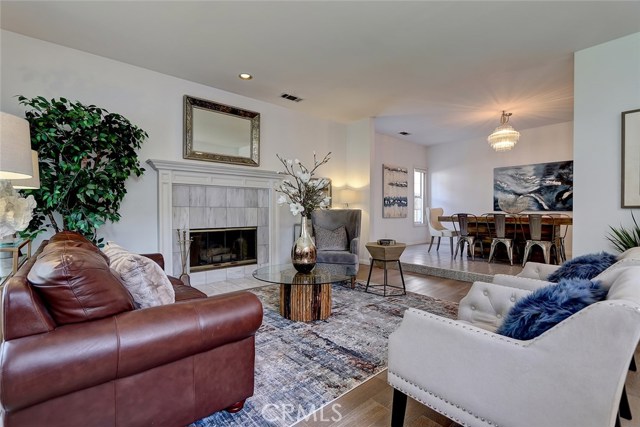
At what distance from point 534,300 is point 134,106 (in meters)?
4.36

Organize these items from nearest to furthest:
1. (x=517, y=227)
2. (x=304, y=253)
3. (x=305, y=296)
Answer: (x=305, y=296), (x=304, y=253), (x=517, y=227)

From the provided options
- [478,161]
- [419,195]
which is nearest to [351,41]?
[478,161]

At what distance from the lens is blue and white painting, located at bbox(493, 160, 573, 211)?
598 cm

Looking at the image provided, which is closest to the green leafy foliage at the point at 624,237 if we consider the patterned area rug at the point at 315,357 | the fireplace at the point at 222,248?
the patterned area rug at the point at 315,357

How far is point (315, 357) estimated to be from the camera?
214 centimetres

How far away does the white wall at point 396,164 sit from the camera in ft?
Result: 22.1

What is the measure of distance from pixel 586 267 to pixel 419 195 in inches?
253

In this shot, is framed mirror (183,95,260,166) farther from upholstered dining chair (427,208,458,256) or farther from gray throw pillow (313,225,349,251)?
upholstered dining chair (427,208,458,256)

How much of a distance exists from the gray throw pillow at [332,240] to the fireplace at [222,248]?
1.08 meters

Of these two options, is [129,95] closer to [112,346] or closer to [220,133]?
[220,133]

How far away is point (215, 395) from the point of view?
4.70 feet

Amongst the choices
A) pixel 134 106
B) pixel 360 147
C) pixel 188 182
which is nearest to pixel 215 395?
pixel 188 182

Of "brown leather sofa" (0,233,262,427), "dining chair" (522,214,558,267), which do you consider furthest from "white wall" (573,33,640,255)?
"brown leather sofa" (0,233,262,427)

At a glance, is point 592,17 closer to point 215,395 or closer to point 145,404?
point 215,395
